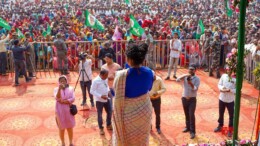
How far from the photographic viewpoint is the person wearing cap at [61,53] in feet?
36.1

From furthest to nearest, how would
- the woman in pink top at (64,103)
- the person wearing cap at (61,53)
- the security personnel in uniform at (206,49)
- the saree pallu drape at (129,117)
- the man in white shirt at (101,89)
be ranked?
the security personnel in uniform at (206,49) → the person wearing cap at (61,53) → the man in white shirt at (101,89) → the woman in pink top at (64,103) → the saree pallu drape at (129,117)

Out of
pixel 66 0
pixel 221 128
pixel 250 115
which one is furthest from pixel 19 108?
pixel 66 0

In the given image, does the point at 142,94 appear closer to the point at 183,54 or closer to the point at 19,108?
the point at 19,108

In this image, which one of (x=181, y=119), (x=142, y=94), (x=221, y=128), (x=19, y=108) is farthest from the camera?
(x=19, y=108)

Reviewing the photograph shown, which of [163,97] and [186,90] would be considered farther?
[163,97]

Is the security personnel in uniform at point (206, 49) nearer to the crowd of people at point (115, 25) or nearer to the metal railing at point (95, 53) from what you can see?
the crowd of people at point (115, 25)

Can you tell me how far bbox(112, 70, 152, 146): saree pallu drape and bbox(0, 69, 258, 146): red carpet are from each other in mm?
3249

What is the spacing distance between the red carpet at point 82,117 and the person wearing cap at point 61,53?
25.9 inches

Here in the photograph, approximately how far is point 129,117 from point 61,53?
8.12 meters

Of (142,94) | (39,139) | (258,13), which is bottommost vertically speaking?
(39,139)

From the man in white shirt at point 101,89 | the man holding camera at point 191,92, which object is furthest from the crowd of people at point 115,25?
the man in white shirt at point 101,89

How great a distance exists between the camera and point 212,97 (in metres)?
9.66

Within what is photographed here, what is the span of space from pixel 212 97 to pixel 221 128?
233cm

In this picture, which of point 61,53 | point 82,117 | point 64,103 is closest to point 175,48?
point 61,53
